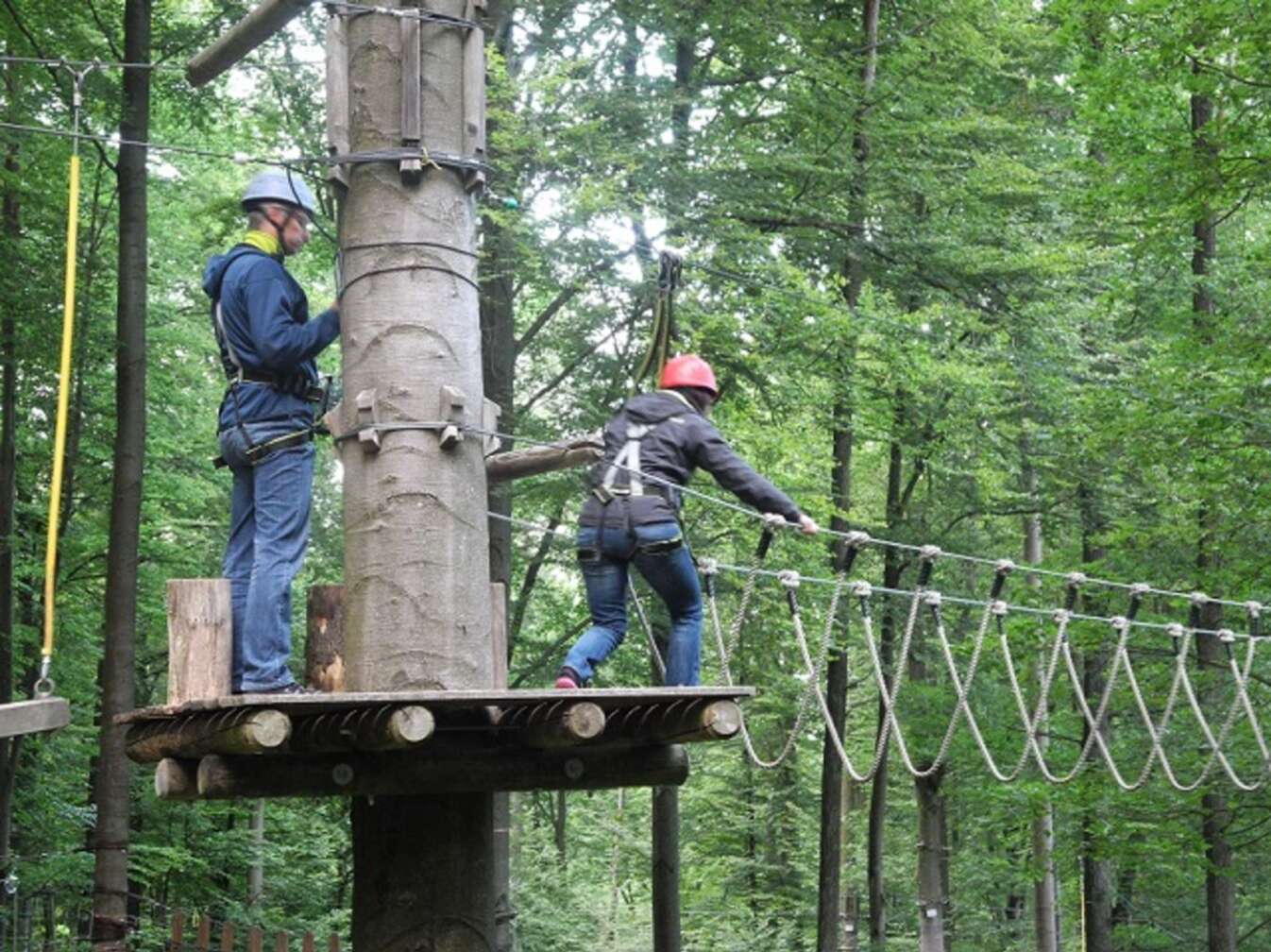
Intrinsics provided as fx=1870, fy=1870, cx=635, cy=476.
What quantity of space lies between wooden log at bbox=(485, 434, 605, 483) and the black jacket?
0.10m

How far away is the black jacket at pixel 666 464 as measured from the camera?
20.4 ft

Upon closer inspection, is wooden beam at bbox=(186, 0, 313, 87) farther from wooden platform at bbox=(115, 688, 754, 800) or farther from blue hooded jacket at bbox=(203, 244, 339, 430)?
wooden platform at bbox=(115, 688, 754, 800)

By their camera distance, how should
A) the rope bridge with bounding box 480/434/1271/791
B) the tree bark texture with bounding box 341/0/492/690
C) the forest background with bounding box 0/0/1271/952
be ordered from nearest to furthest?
the tree bark texture with bounding box 341/0/492/690 < the forest background with bounding box 0/0/1271/952 < the rope bridge with bounding box 480/434/1271/791

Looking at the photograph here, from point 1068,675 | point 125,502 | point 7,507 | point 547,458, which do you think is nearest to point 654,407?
point 547,458

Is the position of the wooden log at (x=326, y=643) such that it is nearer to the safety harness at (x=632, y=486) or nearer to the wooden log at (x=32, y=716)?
the wooden log at (x=32, y=716)

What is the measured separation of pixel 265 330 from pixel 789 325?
10.5m

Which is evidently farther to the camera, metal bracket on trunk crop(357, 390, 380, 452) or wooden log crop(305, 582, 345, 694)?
wooden log crop(305, 582, 345, 694)

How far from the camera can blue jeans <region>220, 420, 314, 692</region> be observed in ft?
16.8

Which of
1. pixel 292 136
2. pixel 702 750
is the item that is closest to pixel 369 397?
pixel 292 136

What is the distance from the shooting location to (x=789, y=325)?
1546 cm

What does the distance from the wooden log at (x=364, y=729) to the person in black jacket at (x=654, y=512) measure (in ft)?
5.50

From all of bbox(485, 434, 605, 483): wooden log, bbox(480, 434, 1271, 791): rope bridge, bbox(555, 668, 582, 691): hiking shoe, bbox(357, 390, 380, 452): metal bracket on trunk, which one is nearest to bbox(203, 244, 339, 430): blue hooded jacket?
bbox(357, 390, 380, 452): metal bracket on trunk

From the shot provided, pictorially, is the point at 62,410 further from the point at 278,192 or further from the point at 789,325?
the point at 789,325

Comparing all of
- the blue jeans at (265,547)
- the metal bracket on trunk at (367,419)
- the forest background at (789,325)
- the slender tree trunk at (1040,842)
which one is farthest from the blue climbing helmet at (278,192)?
the slender tree trunk at (1040,842)
